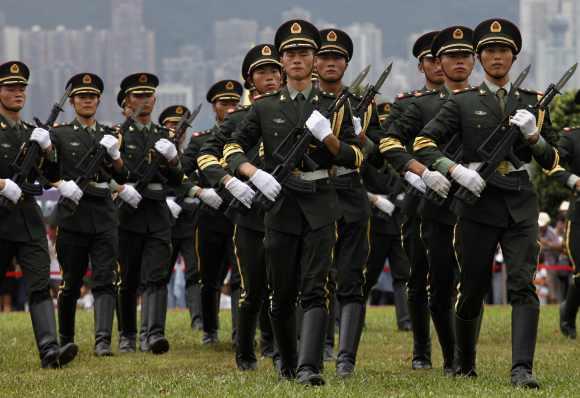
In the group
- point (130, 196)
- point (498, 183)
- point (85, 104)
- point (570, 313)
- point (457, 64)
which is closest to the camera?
point (498, 183)

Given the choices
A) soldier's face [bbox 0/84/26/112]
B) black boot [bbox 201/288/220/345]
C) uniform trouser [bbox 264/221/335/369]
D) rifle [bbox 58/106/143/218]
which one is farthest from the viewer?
black boot [bbox 201/288/220/345]

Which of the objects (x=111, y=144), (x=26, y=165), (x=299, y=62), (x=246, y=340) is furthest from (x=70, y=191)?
(x=299, y=62)

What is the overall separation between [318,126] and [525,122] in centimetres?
143

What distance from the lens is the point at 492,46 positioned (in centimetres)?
1084

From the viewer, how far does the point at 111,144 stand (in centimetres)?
1395

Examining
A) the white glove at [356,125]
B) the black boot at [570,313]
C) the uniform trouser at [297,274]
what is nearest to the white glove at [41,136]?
the uniform trouser at [297,274]

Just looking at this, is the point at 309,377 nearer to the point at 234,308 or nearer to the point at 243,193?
the point at 243,193

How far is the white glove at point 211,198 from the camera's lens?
15.1 m

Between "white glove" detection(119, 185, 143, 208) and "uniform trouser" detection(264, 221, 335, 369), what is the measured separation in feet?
12.8

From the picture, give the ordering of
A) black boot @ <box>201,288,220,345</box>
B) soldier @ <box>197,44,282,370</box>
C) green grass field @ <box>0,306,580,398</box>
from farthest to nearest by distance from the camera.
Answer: black boot @ <box>201,288,220,345</box> → soldier @ <box>197,44,282,370</box> → green grass field @ <box>0,306,580,398</box>

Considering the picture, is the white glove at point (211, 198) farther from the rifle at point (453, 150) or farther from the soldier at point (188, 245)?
the rifle at point (453, 150)

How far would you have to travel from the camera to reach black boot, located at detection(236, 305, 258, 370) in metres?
12.1

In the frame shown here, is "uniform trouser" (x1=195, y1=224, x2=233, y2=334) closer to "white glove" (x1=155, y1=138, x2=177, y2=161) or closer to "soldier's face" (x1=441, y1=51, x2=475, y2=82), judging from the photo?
"white glove" (x1=155, y1=138, x2=177, y2=161)

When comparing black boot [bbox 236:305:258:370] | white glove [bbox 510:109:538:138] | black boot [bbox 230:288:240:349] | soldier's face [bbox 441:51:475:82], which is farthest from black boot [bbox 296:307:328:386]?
black boot [bbox 230:288:240:349]
